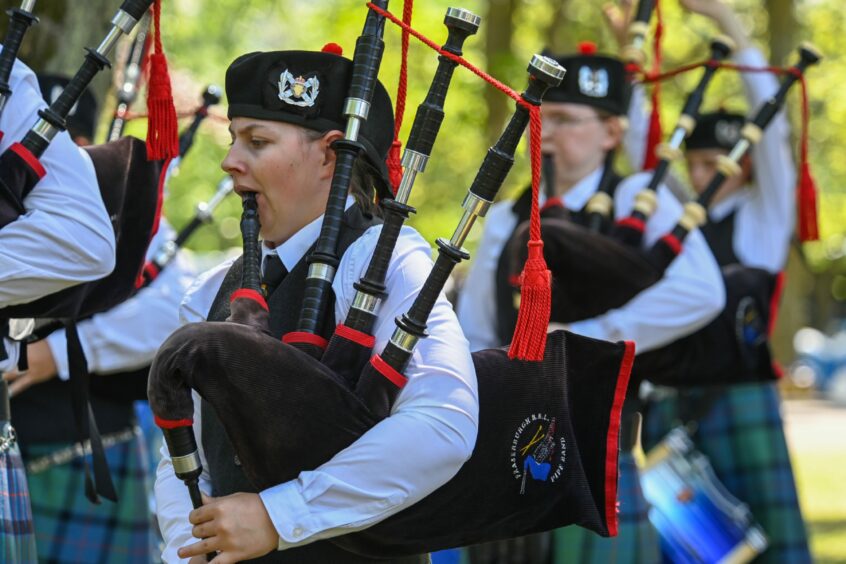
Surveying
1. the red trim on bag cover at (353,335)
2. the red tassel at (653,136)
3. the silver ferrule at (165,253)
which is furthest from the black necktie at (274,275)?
the red tassel at (653,136)

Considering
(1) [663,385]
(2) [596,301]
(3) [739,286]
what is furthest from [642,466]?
(2) [596,301]

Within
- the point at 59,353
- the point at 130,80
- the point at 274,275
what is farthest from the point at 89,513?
the point at 274,275

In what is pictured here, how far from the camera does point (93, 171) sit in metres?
2.95

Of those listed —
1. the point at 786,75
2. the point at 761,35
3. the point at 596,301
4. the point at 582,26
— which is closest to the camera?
the point at 596,301

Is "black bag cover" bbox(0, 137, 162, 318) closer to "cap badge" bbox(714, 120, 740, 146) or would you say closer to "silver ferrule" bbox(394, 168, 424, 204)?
"silver ferrule" bbox(394, 168, 424, 204)

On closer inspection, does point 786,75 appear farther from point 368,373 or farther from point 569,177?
point 368,373

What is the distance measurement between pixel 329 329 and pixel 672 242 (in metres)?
2.05

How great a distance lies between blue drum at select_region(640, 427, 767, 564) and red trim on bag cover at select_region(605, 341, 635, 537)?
92.2 inches

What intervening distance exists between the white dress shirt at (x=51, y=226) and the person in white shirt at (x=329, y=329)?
0.41 metres

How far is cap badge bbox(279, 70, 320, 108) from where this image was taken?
7.59ft

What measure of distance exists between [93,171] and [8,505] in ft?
2.47

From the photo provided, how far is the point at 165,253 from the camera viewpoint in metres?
4.41

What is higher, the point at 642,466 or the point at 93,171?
the point at 93,171

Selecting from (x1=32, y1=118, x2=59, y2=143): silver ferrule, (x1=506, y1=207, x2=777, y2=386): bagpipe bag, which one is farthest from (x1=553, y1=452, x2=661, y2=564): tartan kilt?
(x1=32, y1=118, x2=59, y2=143): silver ferrule
